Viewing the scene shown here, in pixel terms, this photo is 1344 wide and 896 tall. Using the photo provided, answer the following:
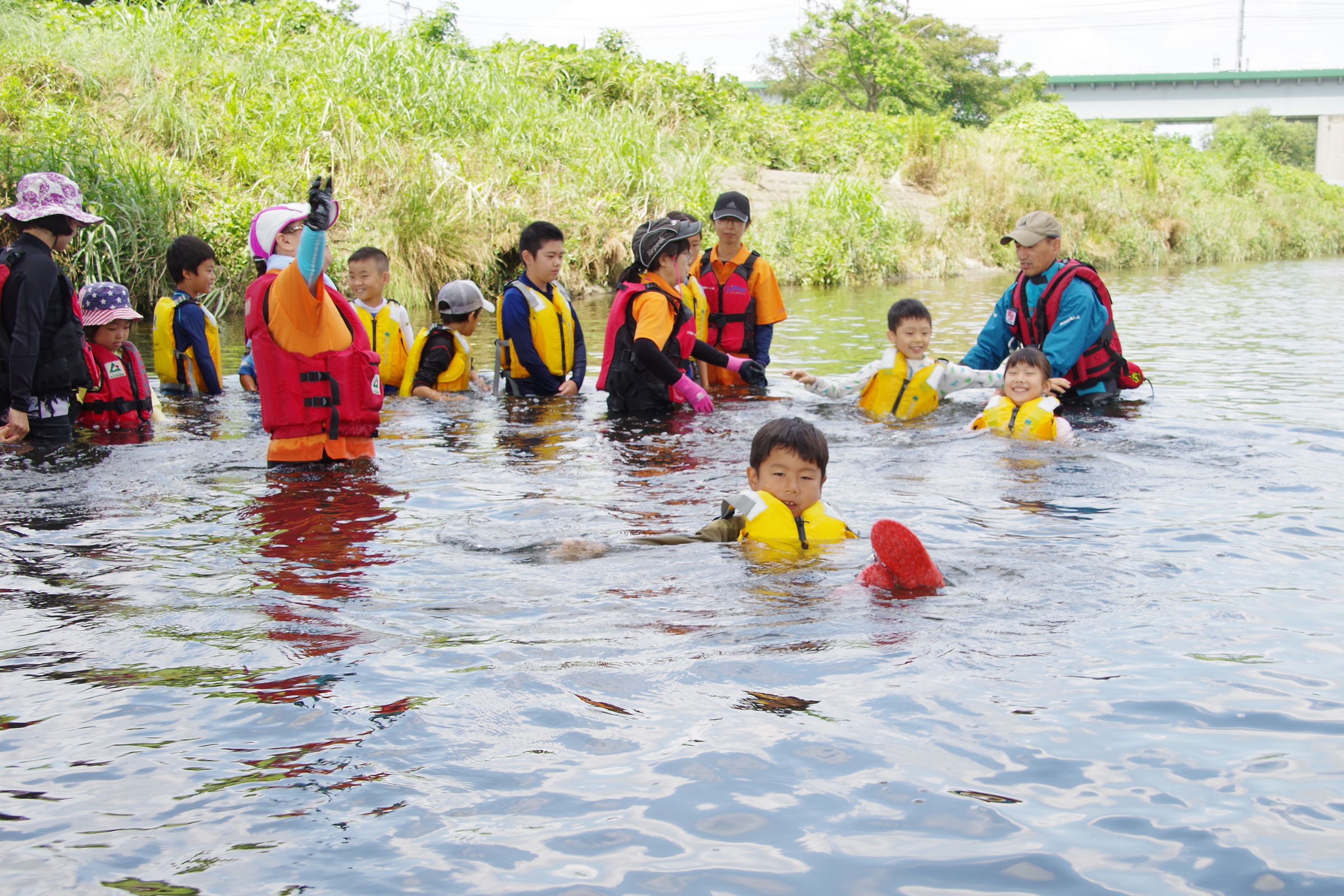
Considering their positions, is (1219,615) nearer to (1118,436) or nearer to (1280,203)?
(1118,436)

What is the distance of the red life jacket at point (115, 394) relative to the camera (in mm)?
8156

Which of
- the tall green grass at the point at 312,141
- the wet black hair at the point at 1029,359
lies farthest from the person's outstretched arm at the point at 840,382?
the tall green grass at the point at 312,141

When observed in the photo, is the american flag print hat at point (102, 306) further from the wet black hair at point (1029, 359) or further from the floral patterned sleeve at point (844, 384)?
the wet black hair at point (1029, 359)

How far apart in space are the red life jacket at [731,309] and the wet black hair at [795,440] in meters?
5.21

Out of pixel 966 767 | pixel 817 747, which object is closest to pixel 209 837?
pixel 817 747

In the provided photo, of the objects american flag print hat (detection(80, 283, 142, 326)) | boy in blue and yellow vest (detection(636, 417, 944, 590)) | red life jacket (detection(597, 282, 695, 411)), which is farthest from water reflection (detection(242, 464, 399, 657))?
red life jacket (detection(597, 282, 695, 411))

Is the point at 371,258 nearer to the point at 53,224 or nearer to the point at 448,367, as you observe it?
the point at 448,367

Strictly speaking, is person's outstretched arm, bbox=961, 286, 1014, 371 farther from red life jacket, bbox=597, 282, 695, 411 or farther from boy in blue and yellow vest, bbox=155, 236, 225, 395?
boy in blue and yellow vest, bbox=155, 236, 225, 395

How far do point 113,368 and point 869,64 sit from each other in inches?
1836

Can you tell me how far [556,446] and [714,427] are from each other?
1.24m

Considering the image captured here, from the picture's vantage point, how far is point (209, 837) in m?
2.74

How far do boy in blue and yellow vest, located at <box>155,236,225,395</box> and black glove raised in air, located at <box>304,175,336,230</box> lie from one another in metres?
4.29

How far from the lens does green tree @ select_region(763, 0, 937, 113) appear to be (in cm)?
4953

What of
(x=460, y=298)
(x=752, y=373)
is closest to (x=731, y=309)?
(x=752, y=373)
